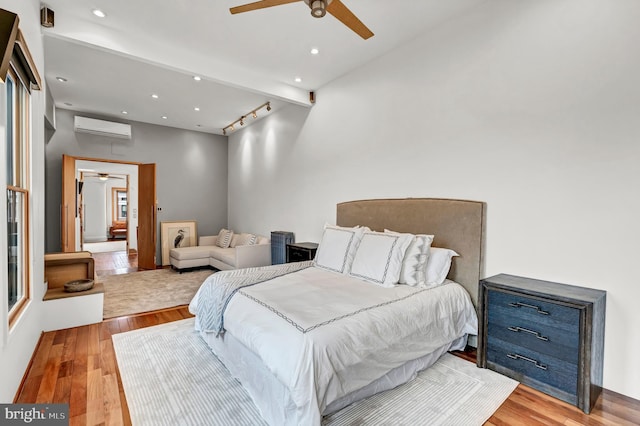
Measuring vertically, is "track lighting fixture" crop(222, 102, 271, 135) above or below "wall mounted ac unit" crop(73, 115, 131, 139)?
above

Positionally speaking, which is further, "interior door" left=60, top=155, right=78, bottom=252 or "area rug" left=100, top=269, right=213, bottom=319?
"interior door" left=60, top=155, right=78, bottom=252

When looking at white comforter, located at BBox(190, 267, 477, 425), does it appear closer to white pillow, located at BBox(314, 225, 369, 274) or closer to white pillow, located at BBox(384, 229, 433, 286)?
white pillow, located at BBox(384, 229, 433, 286)

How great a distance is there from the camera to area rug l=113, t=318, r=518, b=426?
73.0 inches

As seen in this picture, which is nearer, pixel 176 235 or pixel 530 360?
pixel 530 360

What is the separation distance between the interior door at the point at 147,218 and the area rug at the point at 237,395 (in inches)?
158

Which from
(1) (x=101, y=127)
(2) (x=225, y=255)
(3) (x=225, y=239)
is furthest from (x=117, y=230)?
(2) (x=225, y=255)

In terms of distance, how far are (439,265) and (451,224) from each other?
43cm

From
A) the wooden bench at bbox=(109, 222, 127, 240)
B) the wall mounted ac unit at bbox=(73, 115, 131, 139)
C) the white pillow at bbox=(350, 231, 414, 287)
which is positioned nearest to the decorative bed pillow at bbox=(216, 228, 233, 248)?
the wall mounted ac unit at bbox=(73, 115, 131, 139)

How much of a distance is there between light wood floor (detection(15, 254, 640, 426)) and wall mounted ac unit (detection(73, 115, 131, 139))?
4347 millimetres

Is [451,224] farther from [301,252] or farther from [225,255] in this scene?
[225,255]

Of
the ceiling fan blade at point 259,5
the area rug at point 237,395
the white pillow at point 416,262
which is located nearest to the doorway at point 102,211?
the area rug at point 237,395

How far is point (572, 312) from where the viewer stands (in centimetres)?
197

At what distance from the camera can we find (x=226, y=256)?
5504 millimetres

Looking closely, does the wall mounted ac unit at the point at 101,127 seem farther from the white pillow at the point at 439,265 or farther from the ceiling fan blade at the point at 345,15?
the white pillow at the point at 439,265
